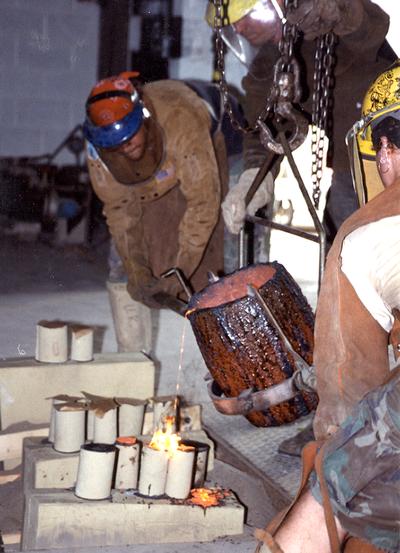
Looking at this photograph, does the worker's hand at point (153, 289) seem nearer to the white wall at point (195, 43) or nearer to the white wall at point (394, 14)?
the white wall at point (394, 14)

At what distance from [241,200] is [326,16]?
0.80m

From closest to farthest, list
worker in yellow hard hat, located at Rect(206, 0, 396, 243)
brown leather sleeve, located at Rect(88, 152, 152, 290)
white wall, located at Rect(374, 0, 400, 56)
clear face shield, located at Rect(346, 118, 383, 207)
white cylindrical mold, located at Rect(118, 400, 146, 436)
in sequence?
1. clear face shield, located at Rect(346, 118, 383, 207)
2. worker in yellow hard hat, located at Rect(206, 0, 396, 243)
3. white cylindrical mold, located at Rect(118, 400, 146, 436)
4. brown leather sleeve, located at Rect(88, 152, 152, 290)
5. white wall, located at Rect(374, 0, 400, 56)

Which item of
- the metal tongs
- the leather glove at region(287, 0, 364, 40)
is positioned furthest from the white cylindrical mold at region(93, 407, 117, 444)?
the leather glove at region(287, 0, 364, 40)

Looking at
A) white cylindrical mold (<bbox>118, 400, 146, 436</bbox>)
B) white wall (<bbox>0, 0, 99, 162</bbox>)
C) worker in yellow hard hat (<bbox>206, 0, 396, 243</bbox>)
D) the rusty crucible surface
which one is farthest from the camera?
white wall (<bbox>0, 0, 99, 162</bbox>)

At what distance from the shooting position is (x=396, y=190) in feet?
6.77

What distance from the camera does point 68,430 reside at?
3.58m

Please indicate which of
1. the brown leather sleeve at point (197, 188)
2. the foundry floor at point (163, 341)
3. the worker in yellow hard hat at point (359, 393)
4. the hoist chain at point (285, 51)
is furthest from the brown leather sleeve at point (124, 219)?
the worker in yellow hard hat at point (359, 393)

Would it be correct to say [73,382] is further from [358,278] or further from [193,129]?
[358,278]

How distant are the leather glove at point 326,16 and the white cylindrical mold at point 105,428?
1608 millimetres

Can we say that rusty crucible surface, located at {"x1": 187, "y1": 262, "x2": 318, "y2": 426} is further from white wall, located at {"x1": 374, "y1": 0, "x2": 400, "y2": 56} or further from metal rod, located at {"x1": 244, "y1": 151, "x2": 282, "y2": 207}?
white wall, located at {"x1": 374, "y1": 0, "x2": 400, "y2": 56}

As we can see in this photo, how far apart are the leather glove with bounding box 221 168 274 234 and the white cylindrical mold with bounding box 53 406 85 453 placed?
0.96 meters

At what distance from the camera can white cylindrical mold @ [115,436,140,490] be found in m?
3.40

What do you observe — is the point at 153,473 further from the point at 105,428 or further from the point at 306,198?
the point at 306,198

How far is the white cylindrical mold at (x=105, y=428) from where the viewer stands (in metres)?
3.60
